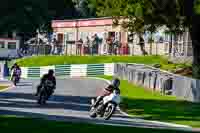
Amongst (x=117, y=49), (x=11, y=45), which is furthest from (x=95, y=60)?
(x=11, y=45)

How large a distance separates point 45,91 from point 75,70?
29543 mm

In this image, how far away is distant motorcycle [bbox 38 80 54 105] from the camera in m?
31.8

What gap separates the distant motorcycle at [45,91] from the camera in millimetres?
31828

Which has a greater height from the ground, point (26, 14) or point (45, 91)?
point (26, 14)

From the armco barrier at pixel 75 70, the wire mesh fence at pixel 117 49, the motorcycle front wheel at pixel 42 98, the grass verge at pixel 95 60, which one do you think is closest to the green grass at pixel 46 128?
the motorcycle front wheel at pixel 42 98

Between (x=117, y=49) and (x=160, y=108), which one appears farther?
(x=117, y=49)

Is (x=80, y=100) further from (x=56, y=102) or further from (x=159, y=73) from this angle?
(x=159, y=73)

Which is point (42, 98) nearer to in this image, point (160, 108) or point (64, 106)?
point (64, 106)

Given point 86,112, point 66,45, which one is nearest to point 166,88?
point 86,112

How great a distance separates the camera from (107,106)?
24547 millimetres

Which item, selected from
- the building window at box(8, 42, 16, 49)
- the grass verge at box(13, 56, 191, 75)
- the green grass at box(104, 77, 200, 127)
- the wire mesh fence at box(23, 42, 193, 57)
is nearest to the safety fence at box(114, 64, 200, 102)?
the green grass at box(104, 77, 200, 127)

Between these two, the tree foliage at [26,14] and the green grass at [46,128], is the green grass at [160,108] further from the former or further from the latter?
the tree foliage at [26,14]

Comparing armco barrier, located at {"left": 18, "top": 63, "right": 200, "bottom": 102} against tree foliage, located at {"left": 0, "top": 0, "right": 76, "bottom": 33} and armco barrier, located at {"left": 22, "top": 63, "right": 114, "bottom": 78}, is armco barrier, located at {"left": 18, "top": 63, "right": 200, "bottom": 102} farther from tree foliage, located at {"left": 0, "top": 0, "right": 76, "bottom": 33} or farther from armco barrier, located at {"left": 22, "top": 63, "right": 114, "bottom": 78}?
tree foliage, located at {"left": 0, "top": 0, "right": 76, "bottom": 33}

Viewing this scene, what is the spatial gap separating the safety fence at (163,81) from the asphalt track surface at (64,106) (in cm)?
236
